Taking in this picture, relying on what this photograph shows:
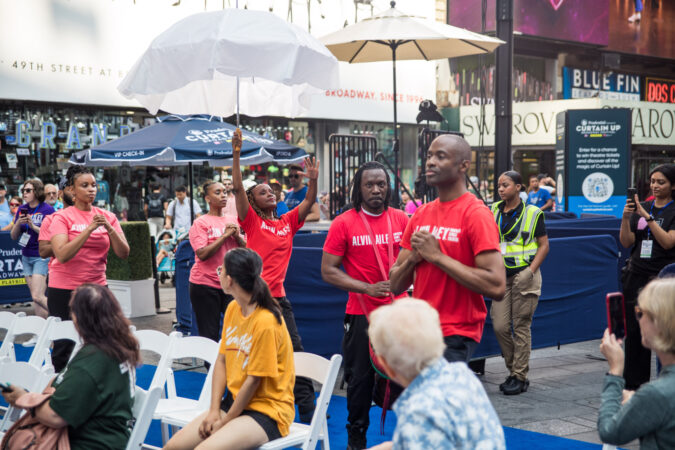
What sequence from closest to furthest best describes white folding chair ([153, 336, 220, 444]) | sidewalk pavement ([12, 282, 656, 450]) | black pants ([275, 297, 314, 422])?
white folding chair ([153, 336, 220, 444]) → black pants ([275, 297, 314, 422]) → sidewalk pavement ([12, 282, 656, 450])

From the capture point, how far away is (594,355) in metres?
8.20

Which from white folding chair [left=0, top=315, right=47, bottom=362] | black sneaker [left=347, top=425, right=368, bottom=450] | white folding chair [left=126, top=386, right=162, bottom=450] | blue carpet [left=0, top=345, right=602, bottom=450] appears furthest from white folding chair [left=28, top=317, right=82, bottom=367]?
black sneaker [left=347, top=425, right=368, bottom=450]

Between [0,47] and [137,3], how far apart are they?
12.1 ft

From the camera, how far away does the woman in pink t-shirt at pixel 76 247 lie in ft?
18.8

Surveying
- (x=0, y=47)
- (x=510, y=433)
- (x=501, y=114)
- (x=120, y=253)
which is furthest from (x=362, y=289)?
(x=0, y=47)

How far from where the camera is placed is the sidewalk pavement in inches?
221

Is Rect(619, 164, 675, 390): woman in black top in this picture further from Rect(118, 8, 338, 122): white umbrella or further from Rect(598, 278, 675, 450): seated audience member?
Rect(598, 278, 675, 450): seated audience member

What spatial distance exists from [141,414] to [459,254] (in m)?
1.71

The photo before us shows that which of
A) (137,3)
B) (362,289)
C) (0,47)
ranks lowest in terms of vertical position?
(362,289)

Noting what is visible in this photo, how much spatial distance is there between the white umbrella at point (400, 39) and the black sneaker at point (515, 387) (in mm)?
4312

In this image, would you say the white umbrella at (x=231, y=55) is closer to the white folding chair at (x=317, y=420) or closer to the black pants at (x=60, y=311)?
the black pants at (x=60, y=311)

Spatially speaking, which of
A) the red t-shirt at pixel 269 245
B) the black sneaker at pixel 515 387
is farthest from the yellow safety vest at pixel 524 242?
the red t-shirt at pixel 269 245

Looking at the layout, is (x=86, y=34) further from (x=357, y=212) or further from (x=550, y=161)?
(x=550, y=161)

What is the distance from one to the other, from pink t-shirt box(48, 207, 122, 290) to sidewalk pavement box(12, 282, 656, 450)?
234cm
